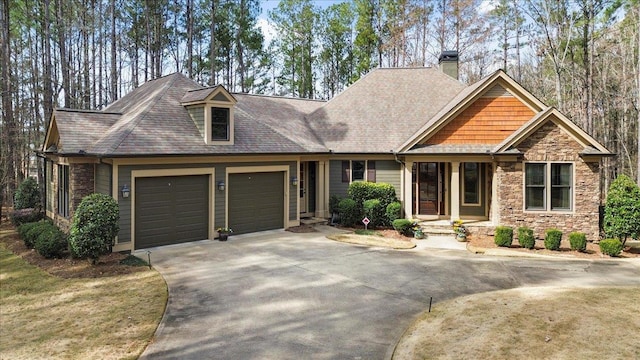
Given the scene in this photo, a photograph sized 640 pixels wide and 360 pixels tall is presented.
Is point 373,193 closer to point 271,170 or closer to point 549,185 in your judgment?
point 271,170

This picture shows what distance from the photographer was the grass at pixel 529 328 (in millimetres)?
6043

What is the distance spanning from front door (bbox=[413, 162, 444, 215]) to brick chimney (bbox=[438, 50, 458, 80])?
7486 mm

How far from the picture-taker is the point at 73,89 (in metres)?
26.2

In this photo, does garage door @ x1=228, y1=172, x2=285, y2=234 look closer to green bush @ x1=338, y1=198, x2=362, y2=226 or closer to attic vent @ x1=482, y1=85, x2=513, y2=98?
green bush @ x1=338, y1=198, x2=362, y2=226

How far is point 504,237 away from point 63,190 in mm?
15145

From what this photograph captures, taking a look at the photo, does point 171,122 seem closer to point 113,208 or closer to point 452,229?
point 113,208

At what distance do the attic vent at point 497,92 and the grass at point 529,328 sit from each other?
368 inches

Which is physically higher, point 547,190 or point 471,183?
point 471,183

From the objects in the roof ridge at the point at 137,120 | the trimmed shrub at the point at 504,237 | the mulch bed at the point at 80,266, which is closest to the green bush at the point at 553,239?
the trimmed shrub at the point at 504,237

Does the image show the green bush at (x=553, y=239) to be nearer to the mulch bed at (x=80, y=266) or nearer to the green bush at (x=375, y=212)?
the green bush at (x=375, y=212)

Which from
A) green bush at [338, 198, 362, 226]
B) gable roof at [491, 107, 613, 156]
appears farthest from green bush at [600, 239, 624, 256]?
green bush at [338, 198, 362, 226]

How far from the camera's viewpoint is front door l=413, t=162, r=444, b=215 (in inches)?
699

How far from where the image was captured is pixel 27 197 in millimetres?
17375

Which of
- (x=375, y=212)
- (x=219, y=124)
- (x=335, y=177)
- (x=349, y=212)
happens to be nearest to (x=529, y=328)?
(x=375, y=212)
